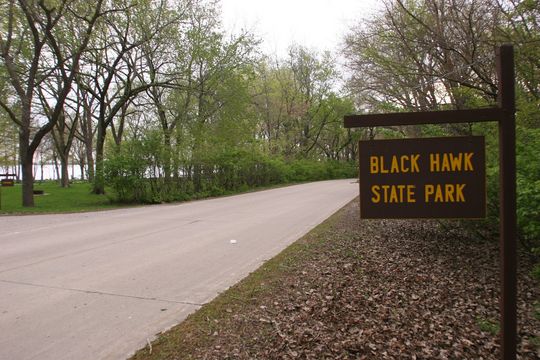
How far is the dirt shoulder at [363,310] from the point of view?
152 inches

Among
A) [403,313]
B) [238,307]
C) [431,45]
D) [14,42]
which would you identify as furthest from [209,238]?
[14,42]

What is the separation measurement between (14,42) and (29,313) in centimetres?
2216

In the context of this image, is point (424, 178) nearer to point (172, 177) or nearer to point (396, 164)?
point (396, 164)

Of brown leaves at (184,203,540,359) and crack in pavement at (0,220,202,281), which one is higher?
crack in pavement at (0,220,202,281)

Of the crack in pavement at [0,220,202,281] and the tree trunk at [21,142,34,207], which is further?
the tree trunk at [21,142,34,207]

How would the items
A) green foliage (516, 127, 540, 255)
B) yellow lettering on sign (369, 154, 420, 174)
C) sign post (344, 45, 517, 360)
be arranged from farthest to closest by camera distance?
green foliage (516, 127, 540, 255), yellow lettering on sign (369, 154, 420, 174), sign post (344, 45, 517, 360)

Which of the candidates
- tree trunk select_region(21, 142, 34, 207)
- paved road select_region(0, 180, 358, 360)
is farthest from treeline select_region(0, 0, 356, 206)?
paved road select_region(0, 180, 358, 360)

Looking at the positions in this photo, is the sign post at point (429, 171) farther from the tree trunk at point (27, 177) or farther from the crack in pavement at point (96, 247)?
the tree trunk at point (27, 177)

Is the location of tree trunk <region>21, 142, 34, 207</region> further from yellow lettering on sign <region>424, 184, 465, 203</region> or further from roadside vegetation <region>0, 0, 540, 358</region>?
yellow lettering on sign <region>424, 184, 465, 203</region>

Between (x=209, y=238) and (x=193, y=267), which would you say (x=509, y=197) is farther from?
(x=209, y=238)

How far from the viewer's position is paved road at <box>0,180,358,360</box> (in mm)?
4230

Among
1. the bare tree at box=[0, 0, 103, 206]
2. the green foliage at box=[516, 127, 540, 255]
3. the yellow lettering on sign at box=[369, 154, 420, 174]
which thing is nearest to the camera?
the yellow lettering on sign at box=[369, 154, 420, 174]

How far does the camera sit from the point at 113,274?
6590 mm

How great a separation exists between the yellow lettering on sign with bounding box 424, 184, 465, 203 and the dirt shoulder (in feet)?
4.84
